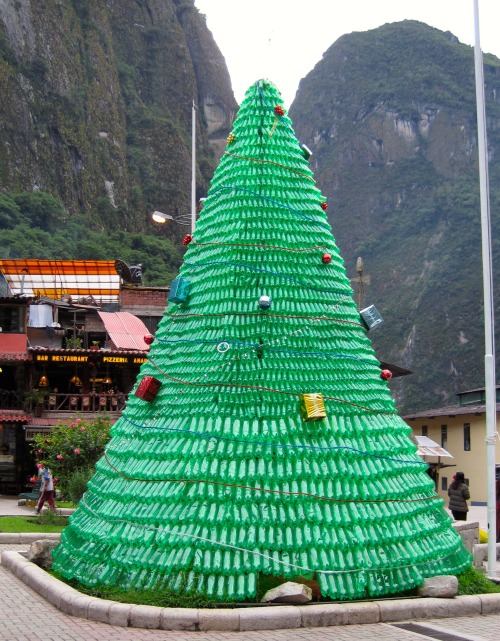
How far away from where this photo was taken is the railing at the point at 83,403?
31.3m

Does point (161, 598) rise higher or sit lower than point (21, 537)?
higher

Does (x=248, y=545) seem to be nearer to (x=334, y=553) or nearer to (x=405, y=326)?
(x=334, y=553)

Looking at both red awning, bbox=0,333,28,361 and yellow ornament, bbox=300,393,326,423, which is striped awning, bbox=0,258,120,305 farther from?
yellow ornament, bbox=300,393,326,423

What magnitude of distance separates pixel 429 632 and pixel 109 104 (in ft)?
365

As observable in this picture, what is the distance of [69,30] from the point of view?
110875 millimetres

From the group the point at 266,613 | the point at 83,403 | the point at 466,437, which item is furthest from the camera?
the point at 466,437

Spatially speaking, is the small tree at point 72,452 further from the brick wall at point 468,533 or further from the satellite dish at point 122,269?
the satellite dish at point 122,269

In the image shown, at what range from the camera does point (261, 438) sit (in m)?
9.59

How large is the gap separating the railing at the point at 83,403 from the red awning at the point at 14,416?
44cm

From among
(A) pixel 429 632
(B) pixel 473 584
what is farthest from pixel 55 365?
(A) pixel 429 632

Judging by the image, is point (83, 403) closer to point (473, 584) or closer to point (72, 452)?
point (72, 452)

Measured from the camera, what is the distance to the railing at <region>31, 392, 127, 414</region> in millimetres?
31266

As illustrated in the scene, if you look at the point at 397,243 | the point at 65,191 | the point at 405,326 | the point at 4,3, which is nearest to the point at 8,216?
the point at 65,191

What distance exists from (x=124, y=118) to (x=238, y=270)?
368 ft
